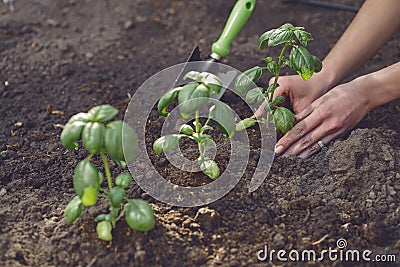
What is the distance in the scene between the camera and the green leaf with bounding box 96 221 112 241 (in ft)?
5.12

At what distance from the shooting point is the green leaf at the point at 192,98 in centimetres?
158

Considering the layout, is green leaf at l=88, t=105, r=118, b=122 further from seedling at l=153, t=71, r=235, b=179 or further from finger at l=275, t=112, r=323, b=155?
finger at l=275, t=112, r=323, b=155

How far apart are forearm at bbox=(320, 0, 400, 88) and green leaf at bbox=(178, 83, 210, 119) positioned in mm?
723

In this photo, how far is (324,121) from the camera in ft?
6.59

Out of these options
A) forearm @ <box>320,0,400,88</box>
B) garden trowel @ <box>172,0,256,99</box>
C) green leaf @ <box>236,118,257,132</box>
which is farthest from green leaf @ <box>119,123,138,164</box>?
forearm @ <box>320,0,400,88</box>

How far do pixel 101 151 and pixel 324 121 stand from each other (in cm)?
84

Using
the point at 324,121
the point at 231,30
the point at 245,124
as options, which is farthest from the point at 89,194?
the point at 231,30

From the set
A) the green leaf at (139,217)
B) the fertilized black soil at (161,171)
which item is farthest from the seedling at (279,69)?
the green leaf at (139,217)

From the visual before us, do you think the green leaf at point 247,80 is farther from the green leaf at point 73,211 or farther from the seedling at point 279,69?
the green leaf at point 73,211

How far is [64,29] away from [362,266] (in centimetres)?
193

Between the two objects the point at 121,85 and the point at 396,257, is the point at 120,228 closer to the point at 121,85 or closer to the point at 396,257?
the point at 396,257

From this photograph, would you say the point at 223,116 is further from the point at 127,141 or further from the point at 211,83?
the point at 127,141

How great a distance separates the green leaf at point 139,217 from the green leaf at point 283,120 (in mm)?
588

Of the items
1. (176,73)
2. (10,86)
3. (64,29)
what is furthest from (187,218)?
(64,29)
